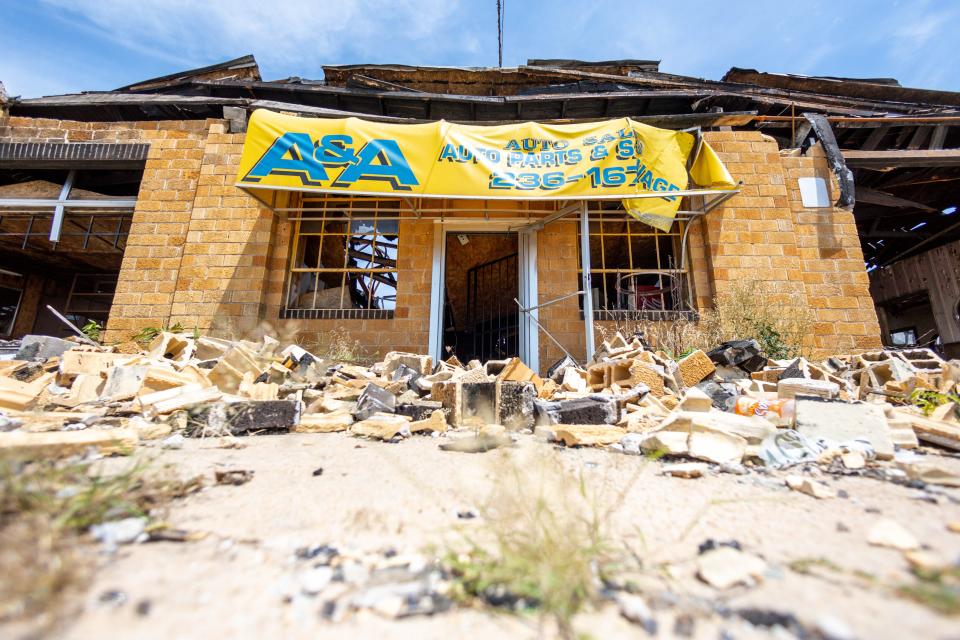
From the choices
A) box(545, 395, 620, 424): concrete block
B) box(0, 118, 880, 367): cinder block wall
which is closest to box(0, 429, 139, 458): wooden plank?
box(545, 395, 620, 424): concrete block

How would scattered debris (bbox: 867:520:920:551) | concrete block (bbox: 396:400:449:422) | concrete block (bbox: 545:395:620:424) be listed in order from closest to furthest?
1. scattered debris (bbox: 867:520:920:551)
2. concrete block (bbox: 545:395:620:424)
3. concrete block (bbox: 396:400:449:422)

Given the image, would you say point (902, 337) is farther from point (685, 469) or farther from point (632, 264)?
point (685, 469)

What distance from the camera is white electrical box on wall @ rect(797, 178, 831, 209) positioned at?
554cm

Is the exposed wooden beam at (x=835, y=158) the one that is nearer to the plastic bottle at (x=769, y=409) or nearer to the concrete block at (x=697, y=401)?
the plastic bottle at (x=769, y=409)

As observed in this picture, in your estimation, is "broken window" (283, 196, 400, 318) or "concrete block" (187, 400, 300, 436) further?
"broken window" (283, 196, 400, 318)

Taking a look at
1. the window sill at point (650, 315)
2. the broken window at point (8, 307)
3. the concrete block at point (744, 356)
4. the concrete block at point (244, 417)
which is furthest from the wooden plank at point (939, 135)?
the broken window at point (8, 307)

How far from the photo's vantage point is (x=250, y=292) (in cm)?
531

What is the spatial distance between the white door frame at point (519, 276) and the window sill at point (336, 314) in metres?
0.70

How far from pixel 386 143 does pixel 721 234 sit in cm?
469

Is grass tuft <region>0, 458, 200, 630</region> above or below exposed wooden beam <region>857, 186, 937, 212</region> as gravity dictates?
below

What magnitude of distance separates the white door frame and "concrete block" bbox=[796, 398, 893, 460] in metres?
3.18

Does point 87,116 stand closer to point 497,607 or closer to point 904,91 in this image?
point 497,607

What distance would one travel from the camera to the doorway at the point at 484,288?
6430mm

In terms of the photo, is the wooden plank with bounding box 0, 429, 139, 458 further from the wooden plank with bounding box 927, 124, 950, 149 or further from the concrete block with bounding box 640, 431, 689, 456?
the wooden plank with bounding box 927, 124, 950, 149
